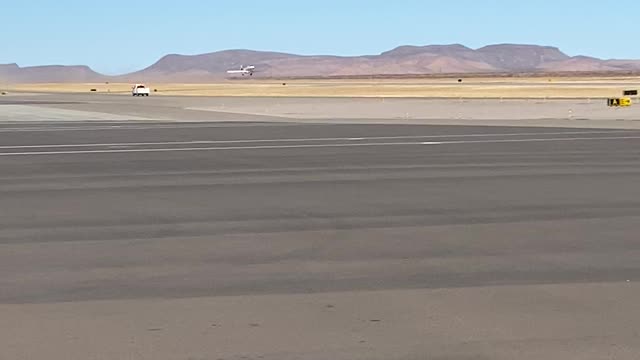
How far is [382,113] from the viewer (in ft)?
195

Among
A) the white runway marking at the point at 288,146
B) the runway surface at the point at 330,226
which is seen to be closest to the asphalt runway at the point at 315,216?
the runway surface at the point at 330,226

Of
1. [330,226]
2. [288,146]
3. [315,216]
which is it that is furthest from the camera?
[288,146]

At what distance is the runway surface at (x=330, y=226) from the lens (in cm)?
940

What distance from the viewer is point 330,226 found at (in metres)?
13.6

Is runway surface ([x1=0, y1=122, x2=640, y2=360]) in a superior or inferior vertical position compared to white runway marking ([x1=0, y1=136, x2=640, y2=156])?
superior

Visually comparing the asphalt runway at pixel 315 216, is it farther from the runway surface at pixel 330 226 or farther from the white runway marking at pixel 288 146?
the white runway marking at pixel 288 146

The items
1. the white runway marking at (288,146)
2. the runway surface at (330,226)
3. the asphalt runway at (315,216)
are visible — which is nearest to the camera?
the runway surface at (330,226)

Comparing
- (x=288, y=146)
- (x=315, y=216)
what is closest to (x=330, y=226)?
(x=315, y=216)

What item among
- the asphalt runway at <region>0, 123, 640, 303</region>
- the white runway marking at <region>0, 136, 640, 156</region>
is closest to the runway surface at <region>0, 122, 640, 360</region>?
the asphalt runway at <region>0, 123, 640, 303</region>

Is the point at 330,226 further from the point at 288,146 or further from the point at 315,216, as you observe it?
the point at 288,146

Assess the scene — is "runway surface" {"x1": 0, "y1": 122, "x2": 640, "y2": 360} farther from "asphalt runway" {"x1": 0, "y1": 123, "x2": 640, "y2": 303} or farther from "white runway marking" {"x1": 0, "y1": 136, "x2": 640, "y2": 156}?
"white runway marking" {"x1": 0, "y1": 136, "x2": 640, "y2": 156}

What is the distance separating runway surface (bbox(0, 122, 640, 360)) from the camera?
9.40m

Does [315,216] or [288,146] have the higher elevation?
[315,216]

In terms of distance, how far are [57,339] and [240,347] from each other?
146cm
